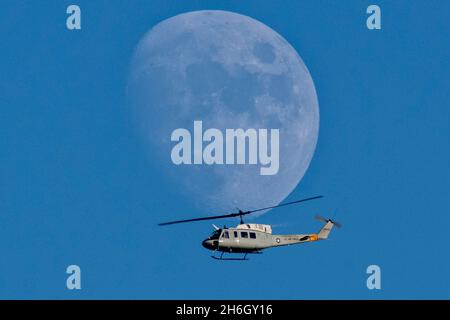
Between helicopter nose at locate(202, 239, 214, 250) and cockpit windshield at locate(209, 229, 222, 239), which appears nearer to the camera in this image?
helicopter nose at locate(202, 239, 214, 250)

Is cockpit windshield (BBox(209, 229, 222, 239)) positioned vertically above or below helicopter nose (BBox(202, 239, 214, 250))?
above

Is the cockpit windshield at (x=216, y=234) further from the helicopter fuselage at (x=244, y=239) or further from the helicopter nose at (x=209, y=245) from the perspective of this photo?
the helicopter nose at (x=209, y=245)

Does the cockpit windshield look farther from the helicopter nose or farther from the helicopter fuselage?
the helicopter nose

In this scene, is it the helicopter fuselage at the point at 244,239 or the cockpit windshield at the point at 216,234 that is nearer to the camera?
the helicopter fuselage at the point at 244,239

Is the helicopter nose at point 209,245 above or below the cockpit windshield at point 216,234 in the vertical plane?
below

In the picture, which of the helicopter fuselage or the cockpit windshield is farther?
the cockpit windshield

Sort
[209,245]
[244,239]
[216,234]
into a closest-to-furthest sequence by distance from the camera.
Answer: [209,245], [216,234], [244,239]

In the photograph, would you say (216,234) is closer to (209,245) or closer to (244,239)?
(209,245)

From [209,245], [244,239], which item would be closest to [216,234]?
[209,245]
